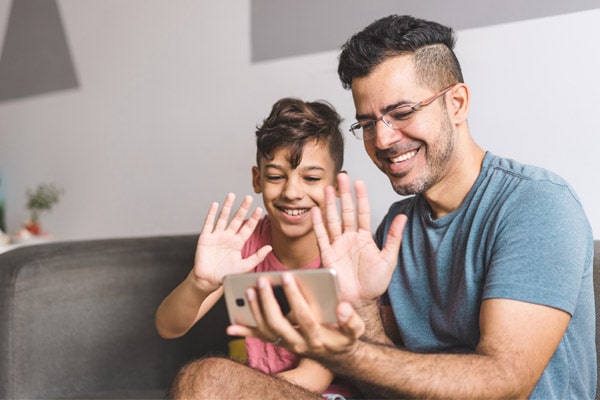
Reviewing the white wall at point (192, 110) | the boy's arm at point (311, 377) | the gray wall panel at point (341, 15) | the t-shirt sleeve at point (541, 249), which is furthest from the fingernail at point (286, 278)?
the gray wall panel at point (341, 15)

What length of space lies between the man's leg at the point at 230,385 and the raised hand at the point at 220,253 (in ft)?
0.63

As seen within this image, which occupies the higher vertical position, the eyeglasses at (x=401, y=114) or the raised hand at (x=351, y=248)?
the eyeglasses at (x=401, y=114)

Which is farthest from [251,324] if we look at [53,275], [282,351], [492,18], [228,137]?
[228,137]

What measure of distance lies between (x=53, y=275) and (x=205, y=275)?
1.66 feet

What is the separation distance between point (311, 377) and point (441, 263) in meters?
0.40

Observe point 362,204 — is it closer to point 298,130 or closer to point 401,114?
point 401,114

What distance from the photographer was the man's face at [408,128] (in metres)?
1.38

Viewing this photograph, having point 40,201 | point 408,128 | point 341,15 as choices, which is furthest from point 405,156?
point 40,201

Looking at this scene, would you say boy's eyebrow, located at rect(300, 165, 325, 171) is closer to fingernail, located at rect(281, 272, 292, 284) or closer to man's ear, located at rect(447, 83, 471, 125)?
man's ear, located at rect(447, 83, 471, 125)

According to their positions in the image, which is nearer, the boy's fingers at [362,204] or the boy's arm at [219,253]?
the boy's fingers at [362,204]

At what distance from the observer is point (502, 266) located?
120 centimetres

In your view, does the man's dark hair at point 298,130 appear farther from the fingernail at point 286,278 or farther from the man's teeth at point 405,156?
the fingernail at point 286,278

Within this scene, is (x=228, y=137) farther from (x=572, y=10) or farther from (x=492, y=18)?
(x=572, y=10)

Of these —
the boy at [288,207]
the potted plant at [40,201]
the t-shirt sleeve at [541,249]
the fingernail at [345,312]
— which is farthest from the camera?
the potted plant at [40,201]
